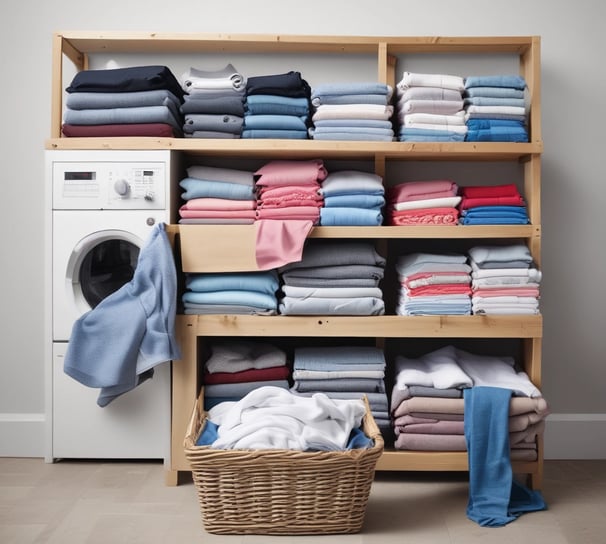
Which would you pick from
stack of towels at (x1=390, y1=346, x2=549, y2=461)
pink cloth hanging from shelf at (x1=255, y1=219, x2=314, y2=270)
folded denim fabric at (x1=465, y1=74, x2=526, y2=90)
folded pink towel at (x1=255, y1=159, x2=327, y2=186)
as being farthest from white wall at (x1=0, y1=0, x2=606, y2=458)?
pink cloth hanging from shelf at (x1=255, y1=219, x2=314, y2=270)

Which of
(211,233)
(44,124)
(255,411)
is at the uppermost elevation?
(44,124)

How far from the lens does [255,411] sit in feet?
7.46

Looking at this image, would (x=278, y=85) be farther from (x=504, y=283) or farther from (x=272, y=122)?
(x=504, y=283)

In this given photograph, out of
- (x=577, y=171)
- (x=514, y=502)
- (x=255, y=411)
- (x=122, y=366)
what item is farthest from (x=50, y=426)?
(x=577, y=171)

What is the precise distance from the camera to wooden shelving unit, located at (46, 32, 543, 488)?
8.47 feet

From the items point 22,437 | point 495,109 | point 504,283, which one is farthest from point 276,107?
point 22,437

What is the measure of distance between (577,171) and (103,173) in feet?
6.74

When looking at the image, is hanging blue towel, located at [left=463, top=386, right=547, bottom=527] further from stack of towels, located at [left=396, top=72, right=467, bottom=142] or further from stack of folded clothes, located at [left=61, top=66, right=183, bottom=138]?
stack of folded clothes, located at [left=61, top=66, right=183, bottom=138]

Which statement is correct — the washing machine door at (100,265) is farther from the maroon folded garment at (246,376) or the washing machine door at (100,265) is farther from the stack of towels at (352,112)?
the stack of towels at (352,112)

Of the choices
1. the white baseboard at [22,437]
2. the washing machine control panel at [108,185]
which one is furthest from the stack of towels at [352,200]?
the white baseboard at [22,437]

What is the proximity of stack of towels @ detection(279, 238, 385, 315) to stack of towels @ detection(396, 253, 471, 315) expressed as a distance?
0.41 feet

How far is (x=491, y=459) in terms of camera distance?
243 cm

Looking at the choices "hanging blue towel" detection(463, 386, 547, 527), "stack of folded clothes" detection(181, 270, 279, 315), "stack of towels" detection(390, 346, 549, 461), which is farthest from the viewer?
"stack of folded clothes" detection(181, 270, 279, 315)

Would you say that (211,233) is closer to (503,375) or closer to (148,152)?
(148,152)
